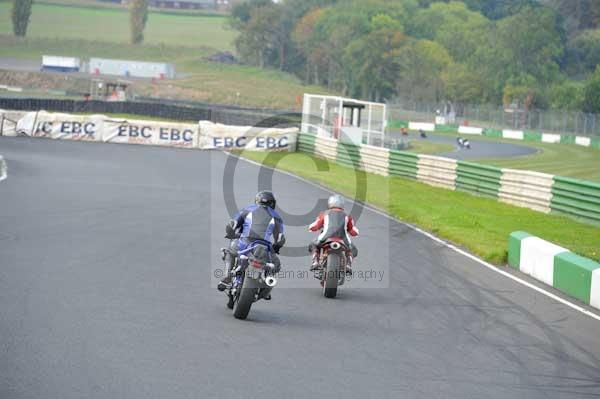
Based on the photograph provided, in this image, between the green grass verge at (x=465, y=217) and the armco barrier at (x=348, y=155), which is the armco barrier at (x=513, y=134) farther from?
the green grass verge at (x=465, y=217)

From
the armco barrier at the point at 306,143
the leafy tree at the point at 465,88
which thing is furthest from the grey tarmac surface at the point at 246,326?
the leafy tree at the point at 465,88

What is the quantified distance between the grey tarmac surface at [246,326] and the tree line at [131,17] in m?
111

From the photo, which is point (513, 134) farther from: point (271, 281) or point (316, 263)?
point (271, 281)

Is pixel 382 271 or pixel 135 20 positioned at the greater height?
pixel 135 20

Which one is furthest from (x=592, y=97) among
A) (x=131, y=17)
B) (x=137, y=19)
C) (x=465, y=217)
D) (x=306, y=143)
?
(x=465, y=217)

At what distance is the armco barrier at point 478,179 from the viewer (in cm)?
2625

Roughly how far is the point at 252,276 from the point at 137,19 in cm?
13134

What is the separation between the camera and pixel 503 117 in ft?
269

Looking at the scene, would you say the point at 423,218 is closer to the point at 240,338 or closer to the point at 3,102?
the point at 240,338

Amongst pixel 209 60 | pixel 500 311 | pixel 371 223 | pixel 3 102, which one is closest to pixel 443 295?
pixel 500 311

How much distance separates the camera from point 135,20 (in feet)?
447

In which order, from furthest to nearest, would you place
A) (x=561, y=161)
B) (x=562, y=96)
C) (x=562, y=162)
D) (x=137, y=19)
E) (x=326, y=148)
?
(x=137, y=19), (x=562, y=96), (x=561, y=161), (x=562, y=162), (x=326, y=148)

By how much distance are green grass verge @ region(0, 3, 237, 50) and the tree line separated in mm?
1089

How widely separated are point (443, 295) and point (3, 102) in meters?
39.6
